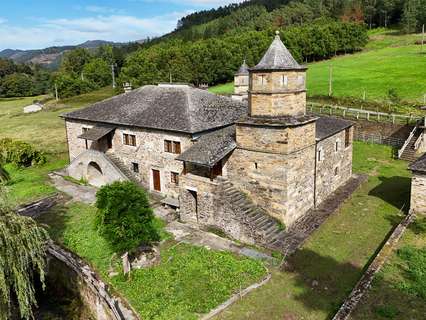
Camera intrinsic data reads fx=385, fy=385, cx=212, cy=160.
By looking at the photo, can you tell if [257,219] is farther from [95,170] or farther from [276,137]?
[95,170]

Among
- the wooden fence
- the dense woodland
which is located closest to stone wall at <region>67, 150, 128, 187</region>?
the wooden fence

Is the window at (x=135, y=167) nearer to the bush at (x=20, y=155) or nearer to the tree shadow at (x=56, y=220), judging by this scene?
the tree shadow at (x=56, y=220)

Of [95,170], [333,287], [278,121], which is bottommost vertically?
[333,287]

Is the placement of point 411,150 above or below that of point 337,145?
below

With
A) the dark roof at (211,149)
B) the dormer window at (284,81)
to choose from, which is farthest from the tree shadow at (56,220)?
the dormer window at (284,81)

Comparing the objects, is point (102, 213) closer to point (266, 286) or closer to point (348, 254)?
point (266, 286)

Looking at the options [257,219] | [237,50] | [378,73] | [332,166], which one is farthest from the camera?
[237,50]

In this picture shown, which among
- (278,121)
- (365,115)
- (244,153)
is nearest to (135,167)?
(244,153)
